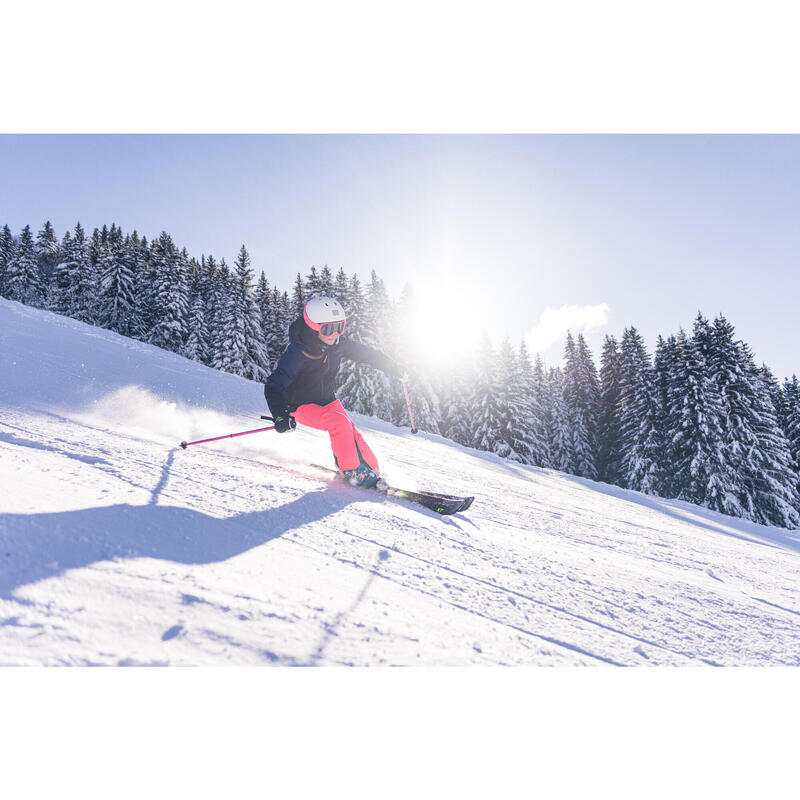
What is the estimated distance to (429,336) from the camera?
1305 inches

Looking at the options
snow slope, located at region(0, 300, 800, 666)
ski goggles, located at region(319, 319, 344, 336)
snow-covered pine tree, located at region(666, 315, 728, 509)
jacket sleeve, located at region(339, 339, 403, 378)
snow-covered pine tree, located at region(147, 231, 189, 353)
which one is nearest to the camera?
Answer: snow slope, located at region(0, 300, 800, 666)

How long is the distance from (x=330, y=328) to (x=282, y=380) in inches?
32.7

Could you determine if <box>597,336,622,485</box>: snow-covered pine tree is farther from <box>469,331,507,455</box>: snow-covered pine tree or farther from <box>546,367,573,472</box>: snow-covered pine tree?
<box>469,331,507,455</box>: snow-covered pine tree

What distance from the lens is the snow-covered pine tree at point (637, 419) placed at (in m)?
26.9

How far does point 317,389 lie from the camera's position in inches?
201

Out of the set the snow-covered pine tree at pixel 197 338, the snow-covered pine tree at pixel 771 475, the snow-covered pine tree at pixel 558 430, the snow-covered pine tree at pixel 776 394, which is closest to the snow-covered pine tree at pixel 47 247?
the snow-covered pine tree at pixel 197 338

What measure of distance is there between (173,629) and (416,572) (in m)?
1.45

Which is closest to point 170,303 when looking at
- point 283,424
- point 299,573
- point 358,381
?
point 358,381

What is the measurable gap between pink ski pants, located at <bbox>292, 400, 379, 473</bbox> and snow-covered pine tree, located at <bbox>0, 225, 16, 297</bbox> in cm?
5396

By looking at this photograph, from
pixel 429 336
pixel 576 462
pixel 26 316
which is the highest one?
pixel 429 336

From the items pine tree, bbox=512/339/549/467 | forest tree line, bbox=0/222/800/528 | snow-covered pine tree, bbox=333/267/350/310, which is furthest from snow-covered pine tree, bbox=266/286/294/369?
pine tree, bbox=512/339/549/467

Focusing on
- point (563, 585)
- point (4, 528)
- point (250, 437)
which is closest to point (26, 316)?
point (250, 437)

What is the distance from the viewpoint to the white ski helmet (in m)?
4.82
